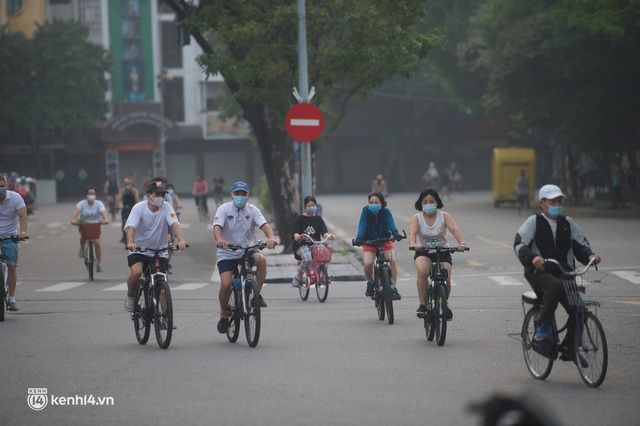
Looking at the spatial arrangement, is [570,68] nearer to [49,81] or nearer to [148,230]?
[148,230]

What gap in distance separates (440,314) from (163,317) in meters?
2.69

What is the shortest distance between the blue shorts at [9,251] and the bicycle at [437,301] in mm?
5433

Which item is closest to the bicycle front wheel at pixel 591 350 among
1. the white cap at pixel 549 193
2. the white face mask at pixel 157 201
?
the white cap at pixel 549 193

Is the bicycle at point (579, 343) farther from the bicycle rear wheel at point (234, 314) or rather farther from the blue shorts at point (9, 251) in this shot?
the blue shorts at point (9, 251)

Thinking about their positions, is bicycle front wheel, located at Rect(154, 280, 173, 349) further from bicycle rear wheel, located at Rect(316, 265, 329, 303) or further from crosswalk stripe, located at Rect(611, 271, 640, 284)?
crosswalk stripe, located at Rect(611, 271, 640, 284)

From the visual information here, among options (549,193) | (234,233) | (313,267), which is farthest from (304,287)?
(549,193)

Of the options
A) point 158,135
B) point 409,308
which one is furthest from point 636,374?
point 158,135

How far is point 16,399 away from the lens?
8.02m

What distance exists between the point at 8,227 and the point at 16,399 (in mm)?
6254

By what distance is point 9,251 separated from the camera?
13.9 metres

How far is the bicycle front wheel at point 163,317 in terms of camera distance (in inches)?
414

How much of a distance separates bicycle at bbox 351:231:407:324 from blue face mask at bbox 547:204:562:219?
3.96 m

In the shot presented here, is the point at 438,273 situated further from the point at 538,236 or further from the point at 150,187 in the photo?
the point at 150,187

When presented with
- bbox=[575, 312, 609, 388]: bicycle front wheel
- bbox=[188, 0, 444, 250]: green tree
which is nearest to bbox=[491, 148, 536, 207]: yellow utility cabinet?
bbox=[188, 0, 444, 250]: green tree
